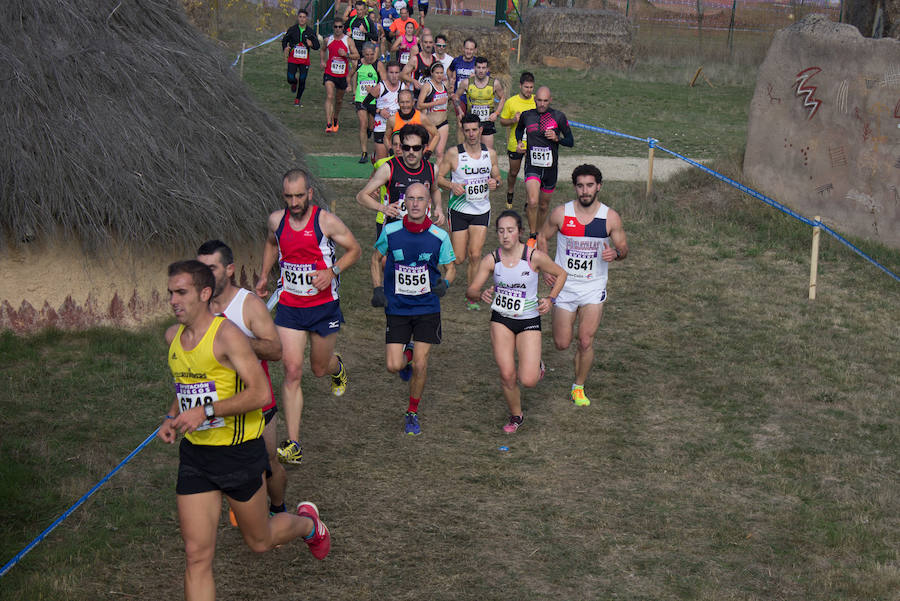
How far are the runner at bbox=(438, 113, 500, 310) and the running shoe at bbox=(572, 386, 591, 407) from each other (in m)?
2.23

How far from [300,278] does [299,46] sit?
14539 millimetres

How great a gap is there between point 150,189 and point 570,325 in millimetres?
4234

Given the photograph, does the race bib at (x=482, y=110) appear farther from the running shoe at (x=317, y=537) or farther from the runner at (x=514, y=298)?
the running shoe at (x=317, y=537)

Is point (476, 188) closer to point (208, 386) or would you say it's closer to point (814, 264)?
point (814, 264)

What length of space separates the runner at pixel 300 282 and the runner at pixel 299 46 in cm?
1424

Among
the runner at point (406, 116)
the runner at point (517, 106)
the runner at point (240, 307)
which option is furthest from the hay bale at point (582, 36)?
the runner at point (240, 307)

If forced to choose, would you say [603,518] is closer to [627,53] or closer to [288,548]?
[288,548]

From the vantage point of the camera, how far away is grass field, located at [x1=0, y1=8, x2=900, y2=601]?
5945mm

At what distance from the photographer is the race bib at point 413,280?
776 cm

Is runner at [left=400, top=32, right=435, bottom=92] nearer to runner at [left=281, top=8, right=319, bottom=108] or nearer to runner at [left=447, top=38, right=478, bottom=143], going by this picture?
runner at [left=447, top=38, right=478, bottom=143]

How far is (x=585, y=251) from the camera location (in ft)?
27.6

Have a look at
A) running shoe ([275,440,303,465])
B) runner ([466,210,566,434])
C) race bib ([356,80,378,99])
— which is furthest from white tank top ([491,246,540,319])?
race bib ([356,80,378,99])

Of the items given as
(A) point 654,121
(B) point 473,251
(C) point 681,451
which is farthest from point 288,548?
(A) point 654,121

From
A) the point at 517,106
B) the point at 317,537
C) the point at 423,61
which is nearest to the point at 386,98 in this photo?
the point at 423,61
